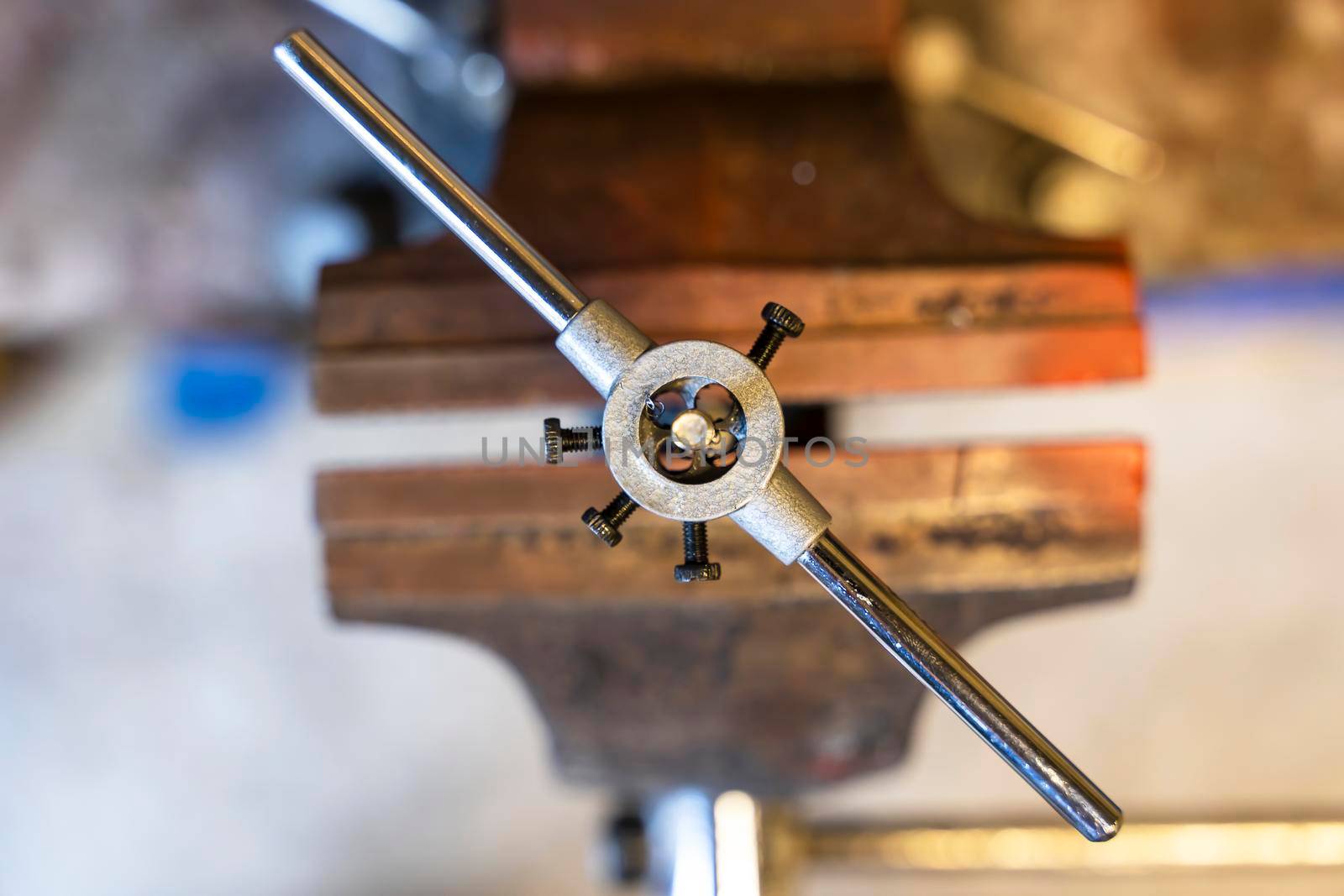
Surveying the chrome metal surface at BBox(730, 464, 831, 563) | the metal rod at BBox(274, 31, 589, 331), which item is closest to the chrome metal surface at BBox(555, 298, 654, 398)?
the metal rod at BBox(274, 31, 589, 331)

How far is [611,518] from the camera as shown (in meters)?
0.64

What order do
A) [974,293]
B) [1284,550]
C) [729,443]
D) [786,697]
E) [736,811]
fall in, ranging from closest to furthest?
[729,443]
[974,293]
[786,697]
[736,811]
[1284,550]

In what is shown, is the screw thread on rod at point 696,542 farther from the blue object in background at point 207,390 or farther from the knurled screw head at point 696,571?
the blue object in background at point 207,390

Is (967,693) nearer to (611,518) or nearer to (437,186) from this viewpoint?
(611,518)

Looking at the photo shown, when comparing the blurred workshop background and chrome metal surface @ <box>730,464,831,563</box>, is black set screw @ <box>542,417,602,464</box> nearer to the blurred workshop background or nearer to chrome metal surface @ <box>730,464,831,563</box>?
chrome metal surface @ <box>730,464,831,563</box>

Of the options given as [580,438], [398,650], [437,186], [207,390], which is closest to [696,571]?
[580,438]

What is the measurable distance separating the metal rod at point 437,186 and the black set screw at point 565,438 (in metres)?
0.06

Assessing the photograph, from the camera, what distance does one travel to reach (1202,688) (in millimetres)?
1700

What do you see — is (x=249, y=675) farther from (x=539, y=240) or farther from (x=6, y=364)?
(x=539, y=240)

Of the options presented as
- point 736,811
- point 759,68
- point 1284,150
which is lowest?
point 736,811

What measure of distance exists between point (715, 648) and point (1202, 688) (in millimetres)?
1149

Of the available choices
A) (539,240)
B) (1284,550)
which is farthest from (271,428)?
(1284,550)

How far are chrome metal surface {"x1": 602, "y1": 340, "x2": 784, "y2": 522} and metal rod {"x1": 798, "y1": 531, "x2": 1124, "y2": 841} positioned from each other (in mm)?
74

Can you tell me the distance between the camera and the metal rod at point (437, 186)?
0.63m
